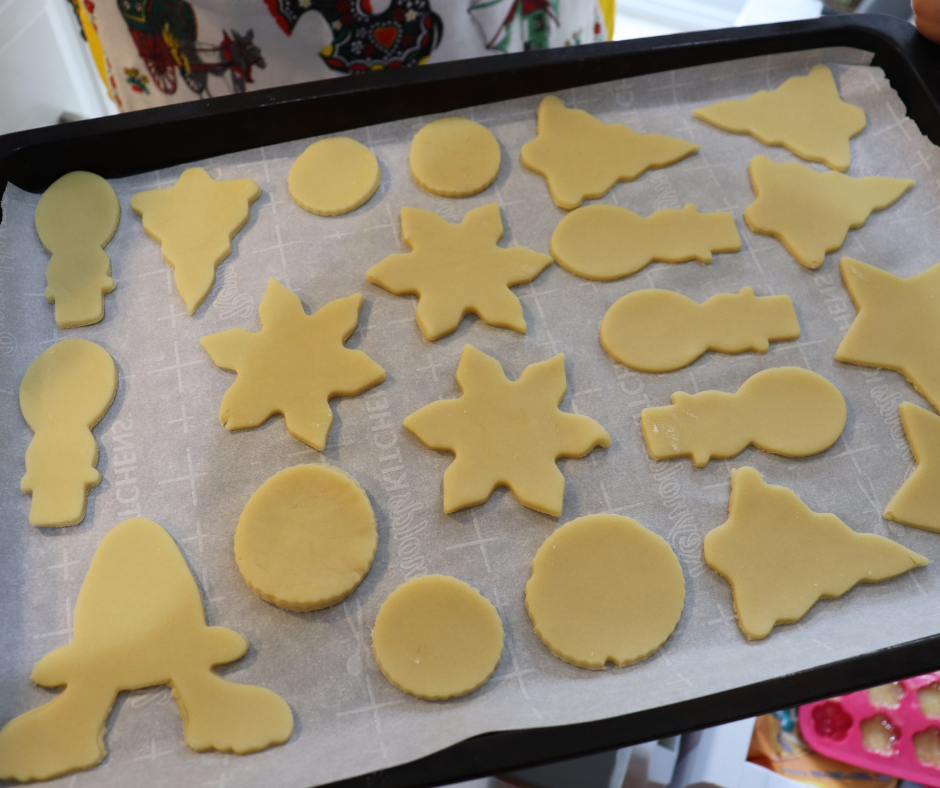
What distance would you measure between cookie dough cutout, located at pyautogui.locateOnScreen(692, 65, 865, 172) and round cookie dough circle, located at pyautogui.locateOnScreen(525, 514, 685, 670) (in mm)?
608

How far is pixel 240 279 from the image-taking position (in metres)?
0.98

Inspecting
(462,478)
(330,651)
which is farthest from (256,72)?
(330,651)

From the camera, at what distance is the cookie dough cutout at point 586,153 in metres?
1.06

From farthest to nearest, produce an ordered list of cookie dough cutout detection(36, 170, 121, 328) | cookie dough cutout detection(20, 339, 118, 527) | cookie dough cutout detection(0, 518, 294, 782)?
cookie dough cutout detection(36, 170, 121, 328)
cookie dough cutout detection(20, 339, 118, 527)
cookie dough cutout detection(0, 518, 294, 782)

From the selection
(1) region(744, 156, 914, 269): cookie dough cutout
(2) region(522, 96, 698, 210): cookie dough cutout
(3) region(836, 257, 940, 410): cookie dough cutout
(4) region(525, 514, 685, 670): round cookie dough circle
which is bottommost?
(4) region(525, 514, 685, 670): round cookie dough circle

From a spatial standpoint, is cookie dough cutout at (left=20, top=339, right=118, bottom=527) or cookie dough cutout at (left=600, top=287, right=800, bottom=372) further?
cookie dough cutout at (left=600, top=287, right=800, bottom=372)

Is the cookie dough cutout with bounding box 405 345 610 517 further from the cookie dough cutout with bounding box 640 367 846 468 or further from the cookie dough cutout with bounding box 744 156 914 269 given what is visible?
the cookie dough cutout with bounding box 744 156 914 269

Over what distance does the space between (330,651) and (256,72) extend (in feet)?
2.52

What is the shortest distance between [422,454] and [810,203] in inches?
24.1

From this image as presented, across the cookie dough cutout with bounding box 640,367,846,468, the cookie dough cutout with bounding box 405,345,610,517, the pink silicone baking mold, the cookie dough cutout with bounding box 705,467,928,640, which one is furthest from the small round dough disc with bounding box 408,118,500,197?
the pink silicone baking mold

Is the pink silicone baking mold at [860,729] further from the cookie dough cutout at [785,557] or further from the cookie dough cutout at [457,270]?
the cookie dough cutout at [457,270]

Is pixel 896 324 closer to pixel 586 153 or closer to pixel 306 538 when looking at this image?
pixel 586 153

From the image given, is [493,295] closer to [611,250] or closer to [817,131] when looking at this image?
[611,250]

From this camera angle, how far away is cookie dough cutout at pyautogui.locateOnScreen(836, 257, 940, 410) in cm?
93
